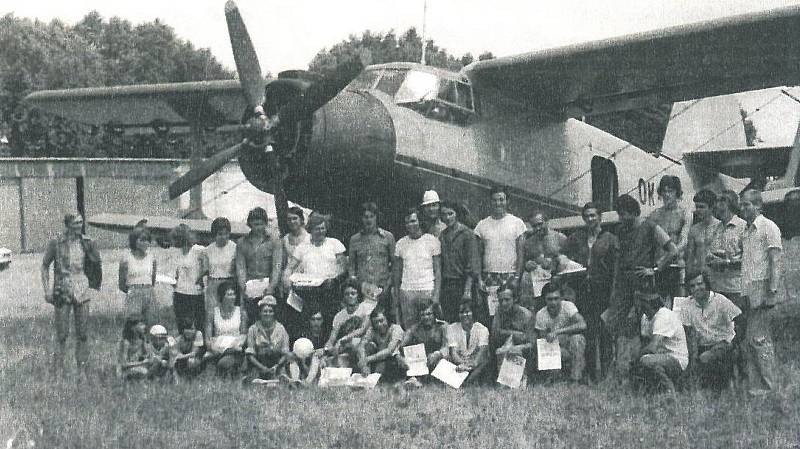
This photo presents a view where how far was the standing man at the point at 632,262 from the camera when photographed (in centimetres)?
662

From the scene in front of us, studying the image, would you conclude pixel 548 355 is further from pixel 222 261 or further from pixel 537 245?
pixel 222 261

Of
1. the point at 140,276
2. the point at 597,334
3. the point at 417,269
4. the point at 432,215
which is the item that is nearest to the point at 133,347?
the point at 140,276

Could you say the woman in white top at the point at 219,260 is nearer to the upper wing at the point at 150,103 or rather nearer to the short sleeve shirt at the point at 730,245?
the short sleeve shirt at the point at 730,245

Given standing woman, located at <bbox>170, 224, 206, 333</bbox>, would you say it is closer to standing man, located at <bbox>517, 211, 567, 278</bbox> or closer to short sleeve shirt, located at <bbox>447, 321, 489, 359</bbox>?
short sleeve shirt, located at <bbox>447, 321, 489, 359</bbox>

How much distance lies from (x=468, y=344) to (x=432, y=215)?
1.31 meters

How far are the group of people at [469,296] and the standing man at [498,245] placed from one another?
13 millimetres

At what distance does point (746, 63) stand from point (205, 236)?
25.1ft

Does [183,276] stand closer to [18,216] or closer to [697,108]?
[697,108]

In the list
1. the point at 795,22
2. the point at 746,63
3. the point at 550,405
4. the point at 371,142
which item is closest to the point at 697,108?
the point at 746,63

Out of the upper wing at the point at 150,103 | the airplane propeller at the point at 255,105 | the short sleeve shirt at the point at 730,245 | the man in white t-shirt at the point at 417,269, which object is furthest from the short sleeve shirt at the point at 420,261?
the upper wing at the point at 150,103

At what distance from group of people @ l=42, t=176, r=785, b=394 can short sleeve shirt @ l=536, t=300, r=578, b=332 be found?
0.5 inches

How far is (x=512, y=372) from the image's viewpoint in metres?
6.75

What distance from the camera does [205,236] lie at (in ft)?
39.4

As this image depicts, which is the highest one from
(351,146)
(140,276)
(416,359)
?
(351,146)
